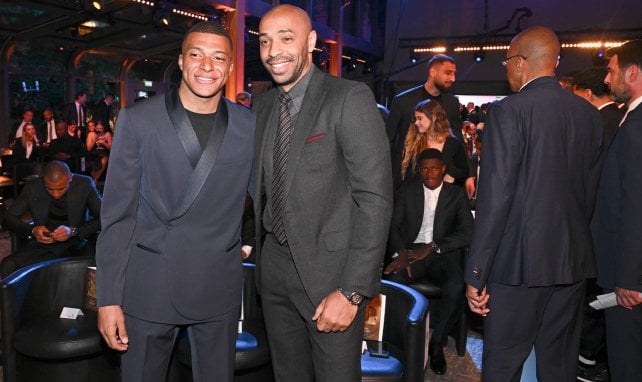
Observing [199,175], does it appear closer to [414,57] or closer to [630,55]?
[630,55]

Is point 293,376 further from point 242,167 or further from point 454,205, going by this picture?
point 454,205

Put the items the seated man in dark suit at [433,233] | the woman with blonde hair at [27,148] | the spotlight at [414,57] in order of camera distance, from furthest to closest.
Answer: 1. the spotlight at [414,57]
2. the woman with blonde hair at [27,148]
3. the seated man in dark suit at [433,233]

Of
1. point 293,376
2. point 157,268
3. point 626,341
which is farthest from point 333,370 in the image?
point 626,341

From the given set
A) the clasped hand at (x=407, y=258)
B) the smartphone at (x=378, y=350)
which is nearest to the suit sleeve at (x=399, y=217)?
the clasped hand at (x=407, y=258)

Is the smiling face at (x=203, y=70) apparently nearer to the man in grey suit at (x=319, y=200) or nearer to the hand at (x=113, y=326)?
the man in grey suit at (x=319, y=200)

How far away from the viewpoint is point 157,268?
1861mm

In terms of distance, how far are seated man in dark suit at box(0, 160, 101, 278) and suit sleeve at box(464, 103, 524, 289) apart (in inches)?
136

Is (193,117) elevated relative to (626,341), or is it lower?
elevated

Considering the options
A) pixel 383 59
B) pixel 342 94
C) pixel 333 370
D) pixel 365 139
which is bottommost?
pixel 333 370

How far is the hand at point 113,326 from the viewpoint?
6.00ft

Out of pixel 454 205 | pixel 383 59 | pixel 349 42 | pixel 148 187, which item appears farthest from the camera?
pixel 383 59

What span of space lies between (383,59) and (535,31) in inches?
728

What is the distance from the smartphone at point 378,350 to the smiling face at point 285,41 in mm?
1619

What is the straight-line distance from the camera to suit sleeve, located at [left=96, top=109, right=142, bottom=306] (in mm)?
1800
